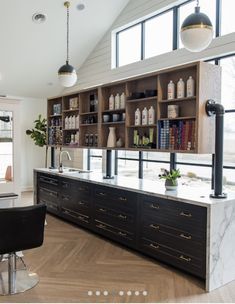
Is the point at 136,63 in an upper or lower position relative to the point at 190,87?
upper

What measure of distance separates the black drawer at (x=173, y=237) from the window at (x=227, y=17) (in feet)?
9.50

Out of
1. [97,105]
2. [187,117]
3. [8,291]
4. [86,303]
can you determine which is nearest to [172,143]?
[187,117]

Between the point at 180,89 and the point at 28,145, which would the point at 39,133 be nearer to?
the point at 28,145

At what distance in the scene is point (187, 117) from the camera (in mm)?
3682

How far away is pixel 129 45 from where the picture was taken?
628cm

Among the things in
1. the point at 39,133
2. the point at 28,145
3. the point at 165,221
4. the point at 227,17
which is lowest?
the point at 165,221

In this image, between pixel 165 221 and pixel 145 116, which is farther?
pixel 145 116

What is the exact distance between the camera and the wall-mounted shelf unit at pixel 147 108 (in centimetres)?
356

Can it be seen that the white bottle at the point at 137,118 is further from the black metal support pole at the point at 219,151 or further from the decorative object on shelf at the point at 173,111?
the black metal support pole at the point at 219,151

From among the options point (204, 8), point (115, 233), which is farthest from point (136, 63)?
point (115, 233)

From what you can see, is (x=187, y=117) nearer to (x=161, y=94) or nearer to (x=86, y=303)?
(x=161, y=94)

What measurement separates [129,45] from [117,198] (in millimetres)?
3448

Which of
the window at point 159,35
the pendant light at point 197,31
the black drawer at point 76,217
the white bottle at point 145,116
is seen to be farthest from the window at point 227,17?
the black drawer at point 76,217

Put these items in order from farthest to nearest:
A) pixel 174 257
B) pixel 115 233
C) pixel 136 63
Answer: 1. pixel 136 63
2. pixel 115 233
3. pixel 174 257
